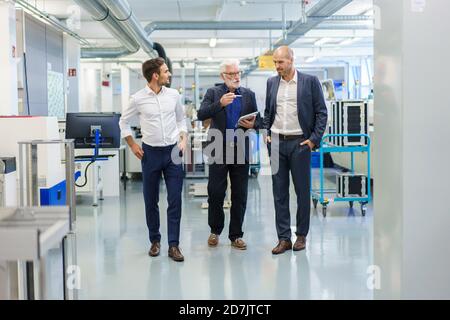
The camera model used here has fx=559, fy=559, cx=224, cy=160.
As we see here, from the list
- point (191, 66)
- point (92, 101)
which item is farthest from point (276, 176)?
point (191, 66)

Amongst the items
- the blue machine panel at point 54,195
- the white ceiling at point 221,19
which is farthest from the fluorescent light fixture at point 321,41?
the blue machine panel at point 54,195

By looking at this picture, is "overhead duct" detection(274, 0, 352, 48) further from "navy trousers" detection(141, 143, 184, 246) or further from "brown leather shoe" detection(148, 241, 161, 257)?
"brown leather shoe" detection(148, 241, 161, 257)

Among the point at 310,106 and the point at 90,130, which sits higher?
the point at 310,106

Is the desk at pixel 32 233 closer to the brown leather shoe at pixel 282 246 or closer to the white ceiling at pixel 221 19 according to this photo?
the brown leather shoe at pixel 282 246

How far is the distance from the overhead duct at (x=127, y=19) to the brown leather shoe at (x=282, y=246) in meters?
3.10

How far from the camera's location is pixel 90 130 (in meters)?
6.03

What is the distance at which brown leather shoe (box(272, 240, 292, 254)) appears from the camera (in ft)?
14.5

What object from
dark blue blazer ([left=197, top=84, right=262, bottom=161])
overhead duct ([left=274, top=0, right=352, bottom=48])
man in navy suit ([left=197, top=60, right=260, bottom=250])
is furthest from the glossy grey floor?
overhead duct ([left=274, top=0, right=352, bottom=48])

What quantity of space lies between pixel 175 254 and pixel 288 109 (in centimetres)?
140

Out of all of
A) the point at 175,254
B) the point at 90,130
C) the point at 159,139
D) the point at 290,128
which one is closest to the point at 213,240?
the point at 175,254

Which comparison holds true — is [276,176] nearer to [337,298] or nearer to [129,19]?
[337,298]

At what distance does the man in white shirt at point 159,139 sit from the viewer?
418 cm

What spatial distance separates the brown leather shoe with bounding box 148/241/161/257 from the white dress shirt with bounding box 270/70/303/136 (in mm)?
1305

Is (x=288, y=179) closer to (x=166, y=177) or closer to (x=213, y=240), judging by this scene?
(x=213, y=240)
